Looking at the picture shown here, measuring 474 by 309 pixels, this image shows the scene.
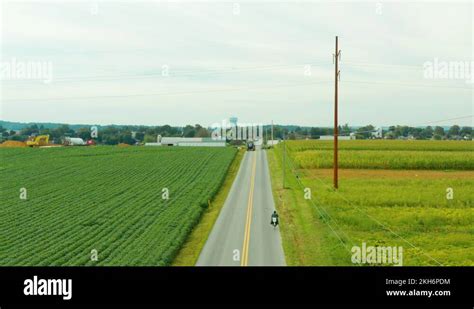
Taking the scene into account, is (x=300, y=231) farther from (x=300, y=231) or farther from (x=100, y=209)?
(x=100, y=209)

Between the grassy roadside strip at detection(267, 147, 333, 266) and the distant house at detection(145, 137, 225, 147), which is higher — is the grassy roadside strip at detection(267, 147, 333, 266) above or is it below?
below

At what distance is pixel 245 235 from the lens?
30359 millimetres

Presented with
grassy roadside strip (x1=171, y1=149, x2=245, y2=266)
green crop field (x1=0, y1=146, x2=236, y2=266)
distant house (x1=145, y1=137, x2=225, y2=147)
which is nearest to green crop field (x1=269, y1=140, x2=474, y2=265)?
grassy roadside strip (x1=171, y1=149, x2=245, y2=266)

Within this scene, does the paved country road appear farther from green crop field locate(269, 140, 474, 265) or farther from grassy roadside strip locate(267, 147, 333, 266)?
green crop field locate(269, 140, 474, 265)

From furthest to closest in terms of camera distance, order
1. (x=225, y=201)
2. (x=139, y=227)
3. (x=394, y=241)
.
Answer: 1. (x=225, y=201)
2. (x=139, y=227)
3. (x=394, y=241)

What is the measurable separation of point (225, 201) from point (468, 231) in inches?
851

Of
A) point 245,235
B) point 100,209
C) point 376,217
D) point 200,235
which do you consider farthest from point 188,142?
point 245,235

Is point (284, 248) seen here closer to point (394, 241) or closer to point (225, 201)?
point (394, 241)

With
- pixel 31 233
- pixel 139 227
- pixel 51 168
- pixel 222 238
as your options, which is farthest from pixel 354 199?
pixel 51 168

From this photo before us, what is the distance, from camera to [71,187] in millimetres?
54531

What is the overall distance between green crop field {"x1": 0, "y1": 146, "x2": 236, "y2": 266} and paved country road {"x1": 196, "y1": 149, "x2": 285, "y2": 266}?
6.97 feet

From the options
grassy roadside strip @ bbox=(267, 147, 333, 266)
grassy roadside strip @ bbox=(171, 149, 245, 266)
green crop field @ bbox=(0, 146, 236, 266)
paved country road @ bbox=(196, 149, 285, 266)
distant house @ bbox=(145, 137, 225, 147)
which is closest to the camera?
paved country road @ bbox=(196, 149, 285, 266)

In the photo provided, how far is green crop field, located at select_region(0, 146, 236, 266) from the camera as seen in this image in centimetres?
2630

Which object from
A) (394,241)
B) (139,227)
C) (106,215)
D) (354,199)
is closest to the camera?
(394,241)
